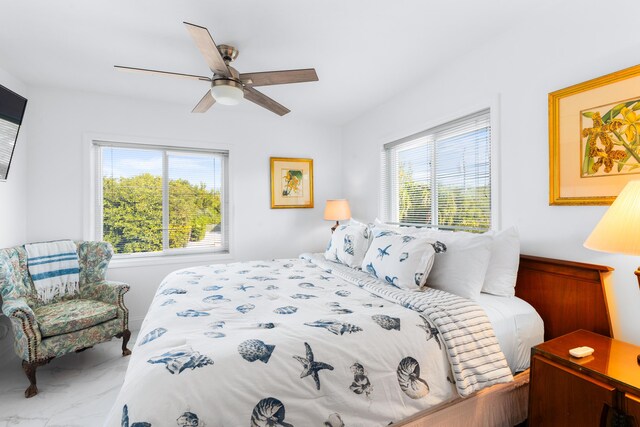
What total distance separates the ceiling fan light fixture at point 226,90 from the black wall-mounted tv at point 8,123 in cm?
183

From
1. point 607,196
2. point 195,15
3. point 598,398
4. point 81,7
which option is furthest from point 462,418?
point 81,7

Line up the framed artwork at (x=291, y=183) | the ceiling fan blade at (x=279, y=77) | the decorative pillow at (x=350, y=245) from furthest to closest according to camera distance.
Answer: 1. the framed artwork at (x=291, y=183)
2. the decorative pillow at (x=350, y=245)
3. the ceiling fan blade at (x=279, y=77)

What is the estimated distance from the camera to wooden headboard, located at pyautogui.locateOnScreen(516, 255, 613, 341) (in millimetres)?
1560

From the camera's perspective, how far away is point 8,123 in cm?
254

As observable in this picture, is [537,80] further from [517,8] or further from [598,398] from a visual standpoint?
[598,398]

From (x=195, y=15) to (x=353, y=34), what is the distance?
1055 millimetres

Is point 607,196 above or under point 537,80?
under

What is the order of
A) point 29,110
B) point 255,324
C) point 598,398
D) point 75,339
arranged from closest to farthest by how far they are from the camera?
point 598,398 → point 255,324 → point 75,339 → point 29,110

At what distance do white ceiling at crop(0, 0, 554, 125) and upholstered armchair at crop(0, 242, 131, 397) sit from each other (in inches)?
64.4

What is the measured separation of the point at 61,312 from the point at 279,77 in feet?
8.42

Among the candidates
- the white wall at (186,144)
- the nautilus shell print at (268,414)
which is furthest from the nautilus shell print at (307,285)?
the white wall at (186,144)

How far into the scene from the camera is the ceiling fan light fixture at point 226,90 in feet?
6.78

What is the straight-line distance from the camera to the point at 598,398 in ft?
3.80

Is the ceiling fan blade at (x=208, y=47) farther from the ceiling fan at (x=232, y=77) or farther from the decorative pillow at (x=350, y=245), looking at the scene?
the decorative pillow at (x=350, y=245)
